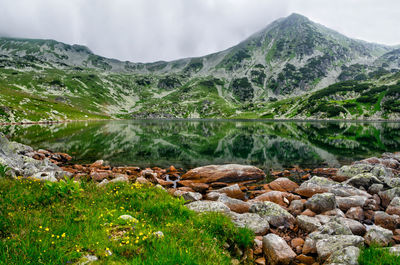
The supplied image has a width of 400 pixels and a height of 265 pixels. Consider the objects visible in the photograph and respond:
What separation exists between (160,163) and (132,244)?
26.0m

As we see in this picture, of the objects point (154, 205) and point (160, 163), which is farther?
point (160, 163)

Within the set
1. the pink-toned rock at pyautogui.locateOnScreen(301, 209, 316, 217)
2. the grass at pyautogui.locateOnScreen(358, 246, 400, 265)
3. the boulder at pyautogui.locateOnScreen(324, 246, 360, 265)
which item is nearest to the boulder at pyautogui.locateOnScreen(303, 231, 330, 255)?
the boulder at pyautogui.locateOnScreen(324, 246, 360, 265)

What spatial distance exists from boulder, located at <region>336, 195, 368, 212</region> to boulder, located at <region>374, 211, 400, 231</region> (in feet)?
6.56

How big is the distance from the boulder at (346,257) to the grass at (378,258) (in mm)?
151

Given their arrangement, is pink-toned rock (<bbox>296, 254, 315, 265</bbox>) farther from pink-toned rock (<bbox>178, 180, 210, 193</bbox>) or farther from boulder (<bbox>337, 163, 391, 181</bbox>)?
boulder (<bbox>337, 163, 391, 181</bbox>)

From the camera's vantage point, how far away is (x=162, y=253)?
5.21m

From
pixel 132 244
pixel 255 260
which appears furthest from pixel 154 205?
pixel 255 260

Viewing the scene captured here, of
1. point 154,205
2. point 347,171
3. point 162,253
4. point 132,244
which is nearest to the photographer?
point 162,253

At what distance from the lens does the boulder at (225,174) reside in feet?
75.6

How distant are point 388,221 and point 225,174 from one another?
14254 millimetres

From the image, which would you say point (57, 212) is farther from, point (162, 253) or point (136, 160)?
point (136, 160)

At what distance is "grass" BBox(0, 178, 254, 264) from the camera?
15.9ft

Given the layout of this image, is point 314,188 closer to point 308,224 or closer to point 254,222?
point 308,224

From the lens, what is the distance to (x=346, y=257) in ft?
21.7
